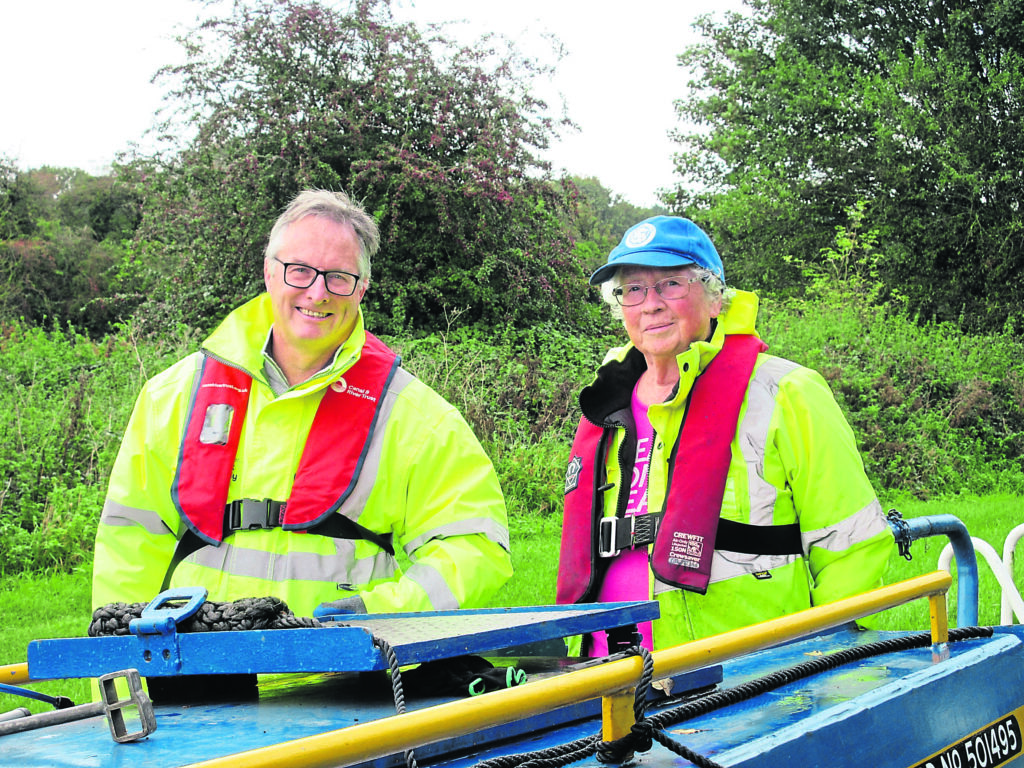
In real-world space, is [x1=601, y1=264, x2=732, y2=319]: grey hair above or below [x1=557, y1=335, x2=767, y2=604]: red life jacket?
above

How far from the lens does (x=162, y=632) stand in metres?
1.82

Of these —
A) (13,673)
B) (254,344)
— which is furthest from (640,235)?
(13,673)

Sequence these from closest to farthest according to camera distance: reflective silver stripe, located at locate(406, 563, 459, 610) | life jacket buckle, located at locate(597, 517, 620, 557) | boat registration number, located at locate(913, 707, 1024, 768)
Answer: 1. boat registration number, located at locate(913, 707, 1024, 768)
2. reflective silver stripe, located at locate(406, 563, 459, 610)
3. life jacket buckle, located at locate(597, 517, 620, 557)

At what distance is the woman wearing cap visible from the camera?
2965mm

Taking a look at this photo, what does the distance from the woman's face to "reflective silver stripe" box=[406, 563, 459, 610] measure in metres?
1.05

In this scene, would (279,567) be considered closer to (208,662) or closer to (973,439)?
(208,662)

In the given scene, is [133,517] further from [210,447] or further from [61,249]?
[61,249]

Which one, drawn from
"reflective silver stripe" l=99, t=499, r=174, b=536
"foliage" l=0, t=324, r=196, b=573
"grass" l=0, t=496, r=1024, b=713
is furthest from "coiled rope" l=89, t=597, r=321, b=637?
"foliage" l=0, t=324, r=196, b=573

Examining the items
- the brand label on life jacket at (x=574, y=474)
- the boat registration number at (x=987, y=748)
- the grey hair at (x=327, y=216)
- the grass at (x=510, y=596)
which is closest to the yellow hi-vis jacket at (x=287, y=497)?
the grey hair at (x=327, y=216)

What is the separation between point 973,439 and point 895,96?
876 cm

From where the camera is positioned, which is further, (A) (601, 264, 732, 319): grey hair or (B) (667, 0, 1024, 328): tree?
(B) (667, 0, 1024, 328): tree

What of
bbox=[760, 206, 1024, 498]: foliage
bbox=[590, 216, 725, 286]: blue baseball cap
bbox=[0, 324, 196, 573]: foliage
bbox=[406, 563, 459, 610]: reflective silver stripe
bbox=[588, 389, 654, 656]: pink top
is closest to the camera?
bbox=[406, 563, 459, 610]: reflective silver stripe

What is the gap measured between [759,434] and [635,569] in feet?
1.87

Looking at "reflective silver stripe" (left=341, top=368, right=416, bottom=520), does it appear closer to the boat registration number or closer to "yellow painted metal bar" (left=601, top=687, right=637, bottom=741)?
"yellow painted metal bar" (left=601, top=687, right=637, bottom=741)
